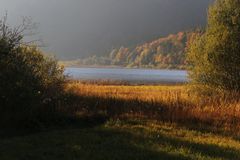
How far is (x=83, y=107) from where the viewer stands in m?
20.3

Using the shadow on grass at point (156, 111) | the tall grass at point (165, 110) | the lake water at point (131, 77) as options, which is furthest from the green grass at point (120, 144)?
the lake water at point (131, 77)

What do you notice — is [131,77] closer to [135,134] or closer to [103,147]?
[135,134]

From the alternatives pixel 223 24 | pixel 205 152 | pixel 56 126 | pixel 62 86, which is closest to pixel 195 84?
pixel 223 24

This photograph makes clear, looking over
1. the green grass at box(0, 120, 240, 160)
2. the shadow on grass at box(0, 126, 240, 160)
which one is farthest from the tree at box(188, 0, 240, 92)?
the shadow on grass at box(0, 126, 240, 160)

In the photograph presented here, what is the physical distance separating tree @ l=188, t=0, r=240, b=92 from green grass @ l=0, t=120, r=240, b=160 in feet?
36.5

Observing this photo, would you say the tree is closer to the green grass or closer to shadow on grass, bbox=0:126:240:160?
the green grass

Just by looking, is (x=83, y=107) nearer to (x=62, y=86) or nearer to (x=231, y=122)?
(x=62, y=86)

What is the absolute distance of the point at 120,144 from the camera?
13.6 meters

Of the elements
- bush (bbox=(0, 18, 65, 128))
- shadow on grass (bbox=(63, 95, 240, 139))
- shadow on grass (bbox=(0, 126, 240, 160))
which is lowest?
shadow on grass (bbox=(0, 126, 240, 160))

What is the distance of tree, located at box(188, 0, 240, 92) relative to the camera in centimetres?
2725

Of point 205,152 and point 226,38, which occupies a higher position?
point 226,38

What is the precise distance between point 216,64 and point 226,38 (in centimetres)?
156

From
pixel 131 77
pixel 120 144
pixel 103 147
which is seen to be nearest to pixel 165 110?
pixel 120 144

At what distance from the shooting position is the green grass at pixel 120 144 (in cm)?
1212
